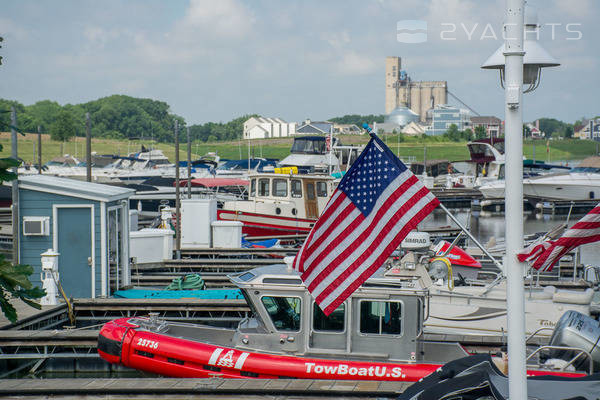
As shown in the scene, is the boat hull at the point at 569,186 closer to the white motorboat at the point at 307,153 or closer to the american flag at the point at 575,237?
the white motorboat at the point at 307,153

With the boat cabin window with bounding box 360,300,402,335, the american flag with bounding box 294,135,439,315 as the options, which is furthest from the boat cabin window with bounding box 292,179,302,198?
the american flag with bounding box 294,135,439,315

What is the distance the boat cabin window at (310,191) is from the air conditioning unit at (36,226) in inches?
551

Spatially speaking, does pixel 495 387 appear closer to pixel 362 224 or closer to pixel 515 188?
pixel 362 224

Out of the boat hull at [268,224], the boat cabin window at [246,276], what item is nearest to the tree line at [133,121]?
the boat hull at [268,224]

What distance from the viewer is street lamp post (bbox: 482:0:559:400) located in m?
4.65

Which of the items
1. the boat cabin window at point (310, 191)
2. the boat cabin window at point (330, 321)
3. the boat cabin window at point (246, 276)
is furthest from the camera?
the boat cabin window at point (310, 191)

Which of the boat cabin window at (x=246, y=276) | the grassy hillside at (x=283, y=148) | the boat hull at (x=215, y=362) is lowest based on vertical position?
the boat hull at (x=215, y=362)

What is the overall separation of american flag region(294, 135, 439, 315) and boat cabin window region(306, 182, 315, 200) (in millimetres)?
19702

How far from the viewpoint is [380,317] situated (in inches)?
392

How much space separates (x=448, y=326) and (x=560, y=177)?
42017mm

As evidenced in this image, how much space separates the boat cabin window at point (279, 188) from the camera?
27.8m

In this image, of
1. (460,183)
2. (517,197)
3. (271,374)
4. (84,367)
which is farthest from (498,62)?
(460,183)

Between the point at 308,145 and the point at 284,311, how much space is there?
130 ft

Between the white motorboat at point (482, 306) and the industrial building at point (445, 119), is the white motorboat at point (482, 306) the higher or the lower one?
the lower one
